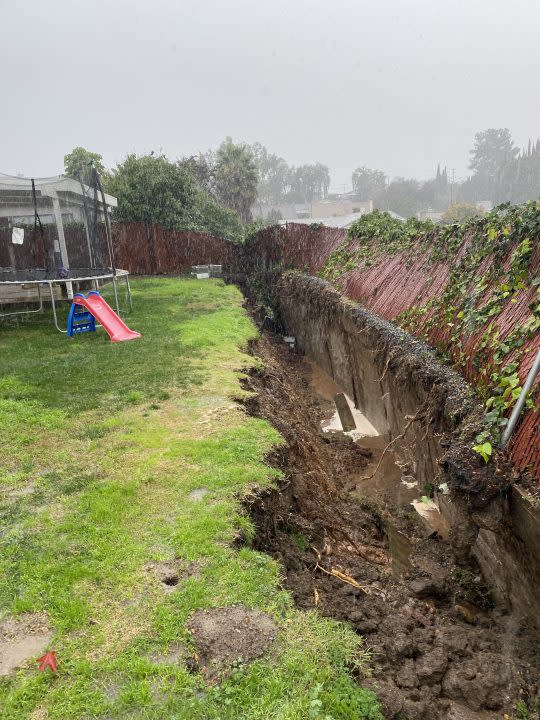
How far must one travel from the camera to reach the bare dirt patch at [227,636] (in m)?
2.65

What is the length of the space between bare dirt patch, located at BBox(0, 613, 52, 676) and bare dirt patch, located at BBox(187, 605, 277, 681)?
0.82 metres

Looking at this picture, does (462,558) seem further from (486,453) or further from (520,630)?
(486,453)

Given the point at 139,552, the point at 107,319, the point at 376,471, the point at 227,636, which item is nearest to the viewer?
the point at 227,636

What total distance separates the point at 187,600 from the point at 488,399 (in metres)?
2.69

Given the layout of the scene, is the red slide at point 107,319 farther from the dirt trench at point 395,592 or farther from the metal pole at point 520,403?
the metal pole at point 520,403

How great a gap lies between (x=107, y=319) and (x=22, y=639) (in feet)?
24.7

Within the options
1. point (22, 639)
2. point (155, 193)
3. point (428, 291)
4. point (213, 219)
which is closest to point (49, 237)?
point (428, 291)

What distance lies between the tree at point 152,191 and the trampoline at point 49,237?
398 inches

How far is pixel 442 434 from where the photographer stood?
4613 millimetres

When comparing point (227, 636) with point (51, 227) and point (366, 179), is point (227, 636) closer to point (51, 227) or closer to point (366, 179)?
point (51, 227)

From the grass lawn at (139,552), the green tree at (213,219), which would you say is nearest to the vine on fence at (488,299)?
the grass lawn at (139,552)

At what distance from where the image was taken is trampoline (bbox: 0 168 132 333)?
11.5m

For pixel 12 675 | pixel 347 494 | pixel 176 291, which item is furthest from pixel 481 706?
pixel 176 291

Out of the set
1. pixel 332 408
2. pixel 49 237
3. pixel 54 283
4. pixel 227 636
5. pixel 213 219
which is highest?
pixel 213 219
